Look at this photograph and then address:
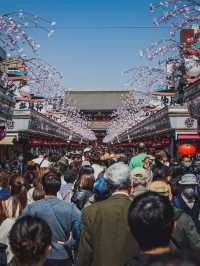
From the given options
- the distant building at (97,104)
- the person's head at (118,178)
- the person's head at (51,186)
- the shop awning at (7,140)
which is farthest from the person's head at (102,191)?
the distant building at (97,104)

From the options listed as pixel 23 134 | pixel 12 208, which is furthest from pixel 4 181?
pixel 23 134

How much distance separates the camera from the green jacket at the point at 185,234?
435 centimetres

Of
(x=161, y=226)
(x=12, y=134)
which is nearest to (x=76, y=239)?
(x=161, y=226)

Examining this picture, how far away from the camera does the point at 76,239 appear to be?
206 inches

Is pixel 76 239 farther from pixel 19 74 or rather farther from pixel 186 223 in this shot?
pixel 19 74

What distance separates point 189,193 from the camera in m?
6.42

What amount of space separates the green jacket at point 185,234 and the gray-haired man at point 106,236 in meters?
0.45

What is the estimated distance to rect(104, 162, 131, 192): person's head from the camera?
4691 mm

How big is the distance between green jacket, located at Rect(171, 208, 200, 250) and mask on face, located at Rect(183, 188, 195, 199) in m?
1.87

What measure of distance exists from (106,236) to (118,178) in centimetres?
68

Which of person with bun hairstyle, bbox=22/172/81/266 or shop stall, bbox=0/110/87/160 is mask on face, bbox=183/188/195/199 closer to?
person with bun hairstyle, bbox=22/172/81/266

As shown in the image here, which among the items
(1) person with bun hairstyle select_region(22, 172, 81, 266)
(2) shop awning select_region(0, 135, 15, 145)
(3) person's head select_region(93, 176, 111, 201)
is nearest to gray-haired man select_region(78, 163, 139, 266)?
(1) person with bun hairstyle select_region(22, 172, 81, 266)

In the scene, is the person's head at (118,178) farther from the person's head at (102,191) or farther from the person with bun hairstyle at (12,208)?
the person's head at (102,191)

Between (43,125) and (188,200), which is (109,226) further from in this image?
(43,125)
